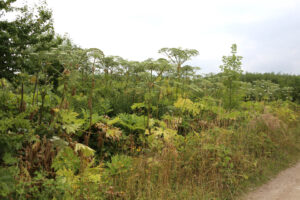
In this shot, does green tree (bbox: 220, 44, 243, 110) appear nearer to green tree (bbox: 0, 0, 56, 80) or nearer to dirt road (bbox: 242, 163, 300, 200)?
dirt road (bbox: 242, 163, 300, 200)

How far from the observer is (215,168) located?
4.48 metres

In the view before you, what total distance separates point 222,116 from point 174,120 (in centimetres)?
175

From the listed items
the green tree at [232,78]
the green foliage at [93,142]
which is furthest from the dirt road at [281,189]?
the green tree at [232,78]

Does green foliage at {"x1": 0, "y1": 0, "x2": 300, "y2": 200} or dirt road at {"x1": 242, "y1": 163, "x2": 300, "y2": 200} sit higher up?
green foliage at {"x1": 0, "y1": 0, "x2": 300, "y2": 200}

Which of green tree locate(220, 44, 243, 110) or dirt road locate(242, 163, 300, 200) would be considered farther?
green tree locate(220, 44, 243, 110)

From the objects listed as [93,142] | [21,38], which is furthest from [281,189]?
[21,38]

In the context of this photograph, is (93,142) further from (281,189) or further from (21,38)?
(281,189)

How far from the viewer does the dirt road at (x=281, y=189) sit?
4523 millimetres

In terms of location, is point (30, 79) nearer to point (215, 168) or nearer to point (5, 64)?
point (5, 64)

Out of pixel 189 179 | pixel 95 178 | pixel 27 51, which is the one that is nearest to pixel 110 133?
pixel 95 178

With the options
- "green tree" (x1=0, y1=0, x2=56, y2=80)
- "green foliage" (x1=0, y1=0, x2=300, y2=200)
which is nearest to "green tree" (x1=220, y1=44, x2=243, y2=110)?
"green foliage" (x1=0, y1=0, x2=300, y2=200)

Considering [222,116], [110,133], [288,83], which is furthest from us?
[288,83]

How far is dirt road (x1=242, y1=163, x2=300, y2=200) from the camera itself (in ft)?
14.8

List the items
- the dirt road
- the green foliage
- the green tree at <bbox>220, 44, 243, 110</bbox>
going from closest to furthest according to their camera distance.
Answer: the green foliage → the dirt road → the green tree at <bbox>220, 44, 243, 110</bbox>
